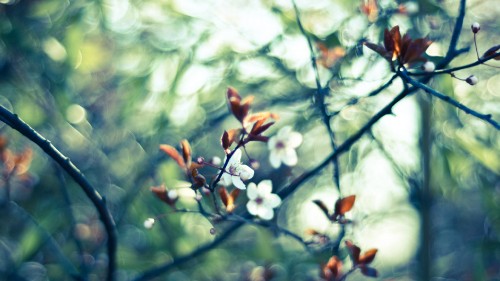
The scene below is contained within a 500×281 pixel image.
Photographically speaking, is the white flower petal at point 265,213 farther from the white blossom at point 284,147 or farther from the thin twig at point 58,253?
the thin twig at point 58,253

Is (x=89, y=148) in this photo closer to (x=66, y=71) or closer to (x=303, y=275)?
(x=66, y=71)

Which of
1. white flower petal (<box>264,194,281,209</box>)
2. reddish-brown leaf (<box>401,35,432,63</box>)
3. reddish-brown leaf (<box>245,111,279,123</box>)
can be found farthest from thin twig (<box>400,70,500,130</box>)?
white flower petal (<box>264,194,281,209</box>)

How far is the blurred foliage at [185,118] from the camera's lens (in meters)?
1.67

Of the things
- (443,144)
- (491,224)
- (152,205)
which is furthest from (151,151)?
(491,224)

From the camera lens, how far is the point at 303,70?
173 centimetres

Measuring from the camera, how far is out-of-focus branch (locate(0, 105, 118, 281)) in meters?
0.85

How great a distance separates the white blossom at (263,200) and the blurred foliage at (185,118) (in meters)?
0.43

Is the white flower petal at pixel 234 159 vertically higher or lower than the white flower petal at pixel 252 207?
higher

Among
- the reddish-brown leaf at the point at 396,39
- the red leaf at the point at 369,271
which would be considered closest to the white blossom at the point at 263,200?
the red leaf at the point at 369,271

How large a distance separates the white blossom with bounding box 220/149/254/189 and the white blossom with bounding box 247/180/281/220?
0.31 ft

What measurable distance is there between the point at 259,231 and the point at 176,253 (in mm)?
256

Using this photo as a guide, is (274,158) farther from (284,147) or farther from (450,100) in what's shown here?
(450,100)

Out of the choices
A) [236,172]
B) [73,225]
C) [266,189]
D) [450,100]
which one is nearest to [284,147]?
[266,189]

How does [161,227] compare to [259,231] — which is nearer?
[259,231]
